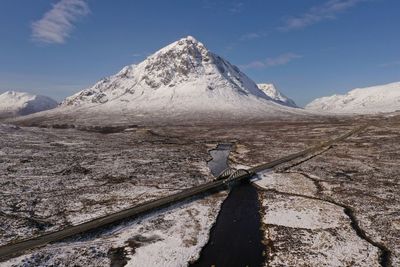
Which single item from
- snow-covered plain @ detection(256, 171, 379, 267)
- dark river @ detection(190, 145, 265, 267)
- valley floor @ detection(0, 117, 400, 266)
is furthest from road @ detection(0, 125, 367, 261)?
snow-covered plain @ detection(256, 171, 379, 267)

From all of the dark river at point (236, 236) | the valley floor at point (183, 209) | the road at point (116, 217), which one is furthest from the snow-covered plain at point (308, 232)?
the road at point (116, 217)

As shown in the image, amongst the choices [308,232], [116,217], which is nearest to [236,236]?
[308,232]

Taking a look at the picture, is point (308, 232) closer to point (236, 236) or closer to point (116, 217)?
point (236, 236)

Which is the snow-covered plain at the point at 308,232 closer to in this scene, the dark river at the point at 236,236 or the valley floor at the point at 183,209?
the valley floor at the point at 183,209

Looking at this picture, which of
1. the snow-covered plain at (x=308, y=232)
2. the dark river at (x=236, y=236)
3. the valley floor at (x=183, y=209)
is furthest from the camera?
the valley floor at (x=183, y=209)

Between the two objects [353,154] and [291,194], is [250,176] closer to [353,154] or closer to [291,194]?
[291,194]

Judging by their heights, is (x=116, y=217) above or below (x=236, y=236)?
above

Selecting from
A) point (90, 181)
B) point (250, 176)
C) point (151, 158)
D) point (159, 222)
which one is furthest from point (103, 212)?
point (151, 158)

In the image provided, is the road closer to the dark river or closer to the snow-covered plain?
Result: the dark river
